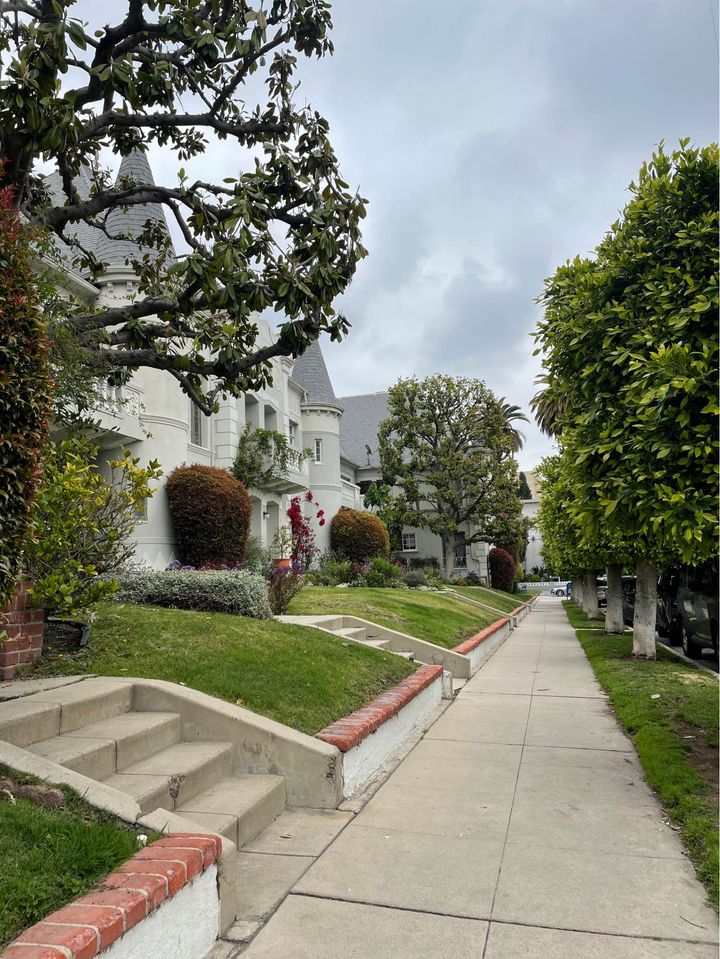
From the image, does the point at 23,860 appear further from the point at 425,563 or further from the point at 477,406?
the point at 425,563

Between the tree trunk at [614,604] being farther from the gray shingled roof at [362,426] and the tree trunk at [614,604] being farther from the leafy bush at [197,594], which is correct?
the gray shingled roof at [362,426]

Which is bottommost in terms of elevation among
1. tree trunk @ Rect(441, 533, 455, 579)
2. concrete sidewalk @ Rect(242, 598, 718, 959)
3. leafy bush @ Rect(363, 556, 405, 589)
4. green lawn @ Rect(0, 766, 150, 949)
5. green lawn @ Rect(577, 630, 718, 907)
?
concrete sidewalk @ Rect(242, 598, 718, 959)

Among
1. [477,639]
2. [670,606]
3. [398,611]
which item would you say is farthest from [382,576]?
[670,606]

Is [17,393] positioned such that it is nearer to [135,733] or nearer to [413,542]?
[135,733]

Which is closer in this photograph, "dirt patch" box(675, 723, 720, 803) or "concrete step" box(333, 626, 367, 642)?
"dirt patch" box(675, 723, 720, 803)

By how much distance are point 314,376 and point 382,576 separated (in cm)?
1291

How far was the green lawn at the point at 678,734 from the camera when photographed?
15.5 feet

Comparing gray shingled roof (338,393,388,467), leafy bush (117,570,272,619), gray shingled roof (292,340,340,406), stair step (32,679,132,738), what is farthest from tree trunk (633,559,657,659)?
gray shingled roof (338,393,388,467)

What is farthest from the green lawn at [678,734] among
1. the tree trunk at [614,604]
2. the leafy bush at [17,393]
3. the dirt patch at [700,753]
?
the tree trunk at [614,604]

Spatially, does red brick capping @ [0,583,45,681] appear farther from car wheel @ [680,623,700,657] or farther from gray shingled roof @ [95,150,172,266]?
gray shingled roof @ [95,150,172,266]

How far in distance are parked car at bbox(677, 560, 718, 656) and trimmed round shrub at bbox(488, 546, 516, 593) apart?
30963mm

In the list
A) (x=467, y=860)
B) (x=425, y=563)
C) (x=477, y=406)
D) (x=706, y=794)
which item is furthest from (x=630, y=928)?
(x=425, y=563)

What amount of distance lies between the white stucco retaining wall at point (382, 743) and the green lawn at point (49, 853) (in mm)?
2486

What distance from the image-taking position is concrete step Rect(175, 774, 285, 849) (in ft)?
14.4
